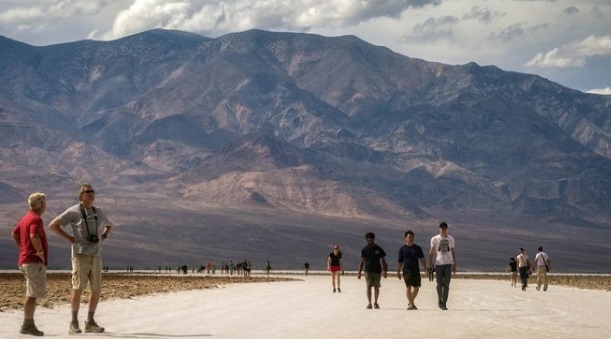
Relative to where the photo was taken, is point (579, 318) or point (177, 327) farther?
point (579, 318)

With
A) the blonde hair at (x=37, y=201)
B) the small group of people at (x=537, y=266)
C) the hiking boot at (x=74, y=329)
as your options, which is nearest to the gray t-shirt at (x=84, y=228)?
the blonde hair at (x=37, y=201)

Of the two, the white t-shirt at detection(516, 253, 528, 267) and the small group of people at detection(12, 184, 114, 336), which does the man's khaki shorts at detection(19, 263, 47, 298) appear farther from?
the white t-shirt at detection(516, 253, 528, 267)

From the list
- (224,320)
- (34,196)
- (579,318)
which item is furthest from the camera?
(579,318)

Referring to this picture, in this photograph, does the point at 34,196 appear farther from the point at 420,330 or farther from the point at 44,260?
the point at 420,330

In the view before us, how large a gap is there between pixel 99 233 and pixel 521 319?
9.37m

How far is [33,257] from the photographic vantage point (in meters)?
15.5

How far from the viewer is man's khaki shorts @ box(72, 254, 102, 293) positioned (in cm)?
1605

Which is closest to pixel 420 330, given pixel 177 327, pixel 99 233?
pixel 177 327

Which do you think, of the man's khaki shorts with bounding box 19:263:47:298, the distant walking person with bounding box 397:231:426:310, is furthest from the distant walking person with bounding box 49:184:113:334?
the distant walking person with bounding box 397:231:426:310

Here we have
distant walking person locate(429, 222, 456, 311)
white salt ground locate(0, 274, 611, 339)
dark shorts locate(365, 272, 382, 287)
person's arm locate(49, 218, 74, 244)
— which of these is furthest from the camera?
dark shorts locate(365, 272, 382, 287)

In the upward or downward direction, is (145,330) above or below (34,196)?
below

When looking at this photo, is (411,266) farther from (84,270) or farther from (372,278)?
(84,270)

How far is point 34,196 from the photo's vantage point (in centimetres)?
1536

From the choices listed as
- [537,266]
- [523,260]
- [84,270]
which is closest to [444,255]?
A: [84,270]
